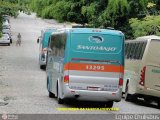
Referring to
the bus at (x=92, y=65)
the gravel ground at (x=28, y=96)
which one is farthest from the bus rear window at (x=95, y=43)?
the gravel ground at (x=28, y=96)

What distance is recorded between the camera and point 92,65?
19.8m

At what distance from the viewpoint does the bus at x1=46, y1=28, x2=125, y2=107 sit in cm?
1966

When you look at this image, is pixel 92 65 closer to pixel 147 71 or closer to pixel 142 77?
Result: pixel 147 71

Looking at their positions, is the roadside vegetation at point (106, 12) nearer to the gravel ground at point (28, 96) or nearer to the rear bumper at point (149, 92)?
the gravel ground at point (28, 96)

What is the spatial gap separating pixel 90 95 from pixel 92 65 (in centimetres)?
100

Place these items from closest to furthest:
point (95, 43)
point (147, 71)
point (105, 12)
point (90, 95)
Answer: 1. point (90, 95)
2. point (95, 43)
3. point (147, 71)
4. point (105, 12)

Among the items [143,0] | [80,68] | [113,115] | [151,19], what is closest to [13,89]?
[80,68]

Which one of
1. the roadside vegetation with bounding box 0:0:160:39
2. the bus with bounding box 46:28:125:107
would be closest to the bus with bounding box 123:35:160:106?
the bus with bounding box 46:28:125:107

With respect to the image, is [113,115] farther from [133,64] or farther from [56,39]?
[133,64]

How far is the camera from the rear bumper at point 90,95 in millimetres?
19625

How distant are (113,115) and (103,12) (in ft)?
88.8

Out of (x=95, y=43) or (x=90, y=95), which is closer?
(x=90, y=95)

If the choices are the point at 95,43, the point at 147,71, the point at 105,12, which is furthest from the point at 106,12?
the point at 95,43

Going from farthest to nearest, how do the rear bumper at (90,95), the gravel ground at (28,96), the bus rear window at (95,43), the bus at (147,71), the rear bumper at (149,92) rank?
1. the rear bumper at (149,92)
2. the bus at (147,71)
3. the bus rear window at (95,43)
4. the rear bumper at (90,95)
5. the gravel ground at (28,96)
